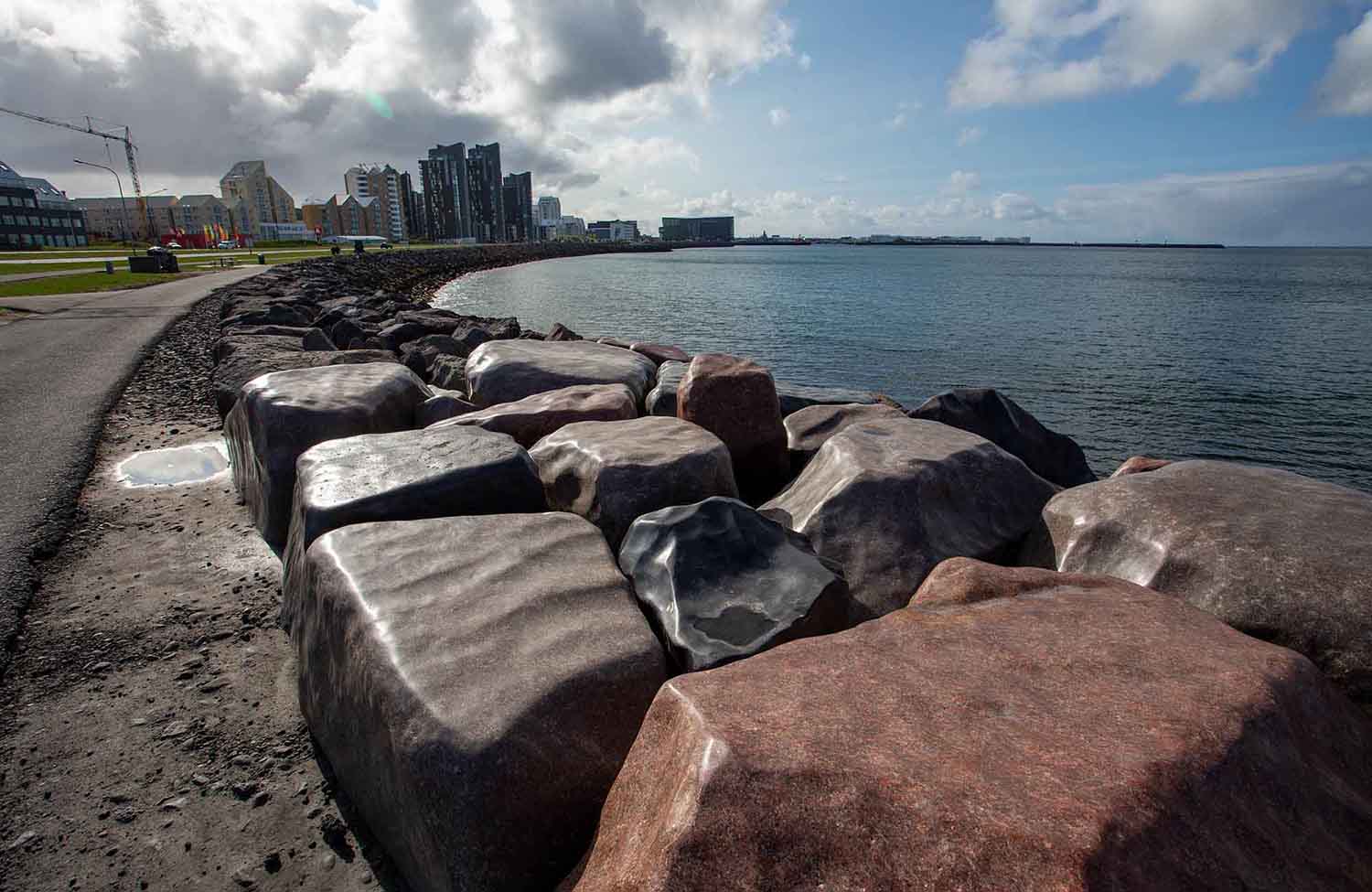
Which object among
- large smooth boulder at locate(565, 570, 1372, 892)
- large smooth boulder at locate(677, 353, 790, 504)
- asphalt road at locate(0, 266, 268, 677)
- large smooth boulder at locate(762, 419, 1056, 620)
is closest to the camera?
large smooth boulder at locate(565, 570, 1372, 892)

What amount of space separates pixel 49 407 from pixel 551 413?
21.3 feet

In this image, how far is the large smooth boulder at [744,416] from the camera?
5.04 m

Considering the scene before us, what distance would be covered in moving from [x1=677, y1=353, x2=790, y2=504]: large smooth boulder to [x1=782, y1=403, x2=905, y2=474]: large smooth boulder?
23cm

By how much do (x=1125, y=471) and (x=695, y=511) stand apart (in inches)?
118

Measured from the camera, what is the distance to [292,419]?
4.60 metres

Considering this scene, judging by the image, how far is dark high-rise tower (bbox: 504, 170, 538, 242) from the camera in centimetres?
16050

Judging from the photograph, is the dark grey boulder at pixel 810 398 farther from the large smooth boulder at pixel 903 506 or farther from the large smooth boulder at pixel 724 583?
the large smooth boulder at pixel 724 583

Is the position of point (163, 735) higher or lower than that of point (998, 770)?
lower

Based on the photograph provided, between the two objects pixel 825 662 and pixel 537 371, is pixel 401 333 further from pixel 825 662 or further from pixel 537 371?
pixel 825 662

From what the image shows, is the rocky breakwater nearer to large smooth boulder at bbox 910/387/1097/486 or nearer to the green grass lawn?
large smooth boulder at bbox 910/387/1097/486

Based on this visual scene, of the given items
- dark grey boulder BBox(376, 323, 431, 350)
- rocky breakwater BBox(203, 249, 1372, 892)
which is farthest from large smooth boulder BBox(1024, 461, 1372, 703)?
dark grey boulder BBox(376, 323, 431, 350)

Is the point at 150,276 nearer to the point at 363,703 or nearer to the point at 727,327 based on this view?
the point at 727,327

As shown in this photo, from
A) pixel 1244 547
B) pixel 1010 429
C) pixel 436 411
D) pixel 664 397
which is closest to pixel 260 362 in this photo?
pixel 436 411

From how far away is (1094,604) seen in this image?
2.48m
